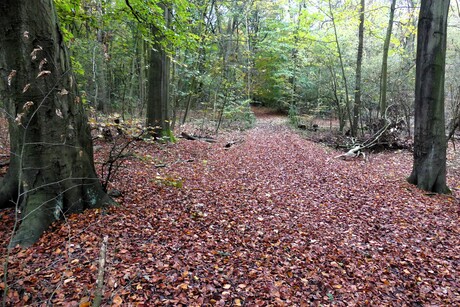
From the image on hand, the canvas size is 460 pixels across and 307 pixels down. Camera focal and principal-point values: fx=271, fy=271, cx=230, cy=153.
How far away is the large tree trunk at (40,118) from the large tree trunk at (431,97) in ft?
22.1

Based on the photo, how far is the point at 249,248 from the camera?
3.74 m

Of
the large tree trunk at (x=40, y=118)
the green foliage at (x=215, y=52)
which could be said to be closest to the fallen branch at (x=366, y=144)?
the green foliage at (x=215, y=52)

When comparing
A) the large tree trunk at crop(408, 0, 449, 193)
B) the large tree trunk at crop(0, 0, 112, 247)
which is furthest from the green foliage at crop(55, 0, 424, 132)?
the large tree trunk at crop(408, 0, 449, 193)

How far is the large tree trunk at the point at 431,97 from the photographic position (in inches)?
225

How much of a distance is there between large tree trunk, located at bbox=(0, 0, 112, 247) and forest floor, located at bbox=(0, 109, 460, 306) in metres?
0.34

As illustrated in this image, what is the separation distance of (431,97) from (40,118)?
7209 mm

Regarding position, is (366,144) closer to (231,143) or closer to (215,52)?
(231,143)

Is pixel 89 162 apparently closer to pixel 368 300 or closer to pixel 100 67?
pixel 368 300

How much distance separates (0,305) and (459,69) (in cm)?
1701

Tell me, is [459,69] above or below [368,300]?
above

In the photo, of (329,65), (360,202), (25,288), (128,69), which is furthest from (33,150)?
(329,65)

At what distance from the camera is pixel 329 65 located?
14.3 metres

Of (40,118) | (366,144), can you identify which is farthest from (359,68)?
(40,118)

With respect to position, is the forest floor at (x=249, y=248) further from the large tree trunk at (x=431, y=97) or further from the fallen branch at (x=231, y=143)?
the fallen branch at (x=231, y=143)
